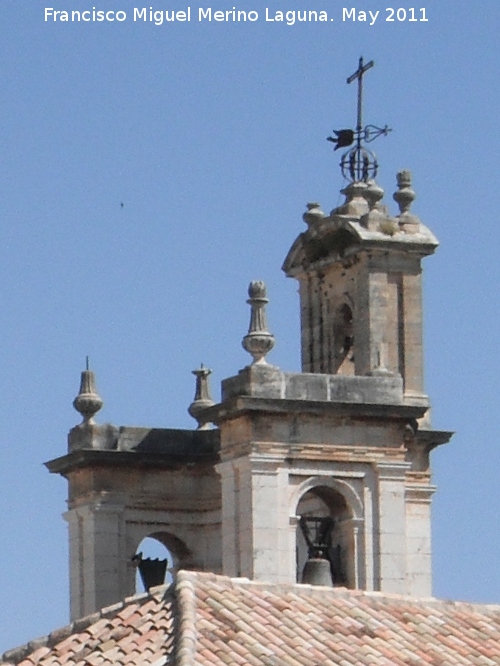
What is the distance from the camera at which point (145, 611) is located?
51.3 metres

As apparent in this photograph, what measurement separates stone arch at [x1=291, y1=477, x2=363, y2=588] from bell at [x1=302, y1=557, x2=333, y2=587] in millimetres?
1837

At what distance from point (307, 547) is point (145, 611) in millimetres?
12047

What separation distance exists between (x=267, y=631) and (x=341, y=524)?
11.8 metres

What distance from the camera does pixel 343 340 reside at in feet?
213

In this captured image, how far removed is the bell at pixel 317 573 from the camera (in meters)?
59.3

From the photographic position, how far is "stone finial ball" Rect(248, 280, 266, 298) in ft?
202

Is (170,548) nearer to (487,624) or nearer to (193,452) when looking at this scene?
(193,452)

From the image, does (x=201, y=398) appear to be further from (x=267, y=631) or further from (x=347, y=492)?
(x=267, y=631)

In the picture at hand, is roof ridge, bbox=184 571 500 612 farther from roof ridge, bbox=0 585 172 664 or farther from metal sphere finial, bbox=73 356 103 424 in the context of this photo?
metal sphere finial, bbox=73 356 103 424

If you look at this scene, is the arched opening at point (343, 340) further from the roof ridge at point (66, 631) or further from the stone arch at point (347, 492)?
the roof ridge at point (66, 631)

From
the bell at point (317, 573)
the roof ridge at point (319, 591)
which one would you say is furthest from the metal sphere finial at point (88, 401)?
the roof ridge at point (319, 591)

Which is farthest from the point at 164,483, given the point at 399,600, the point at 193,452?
the point at 399,600

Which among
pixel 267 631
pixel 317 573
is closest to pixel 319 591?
pixel 267 631

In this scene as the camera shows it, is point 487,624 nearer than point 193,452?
Yes
